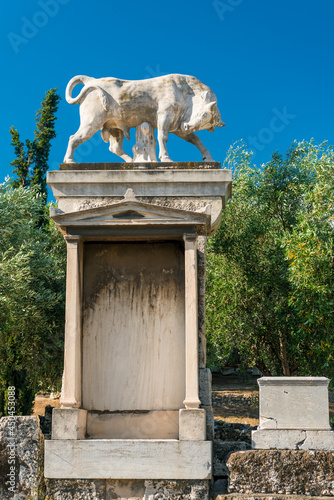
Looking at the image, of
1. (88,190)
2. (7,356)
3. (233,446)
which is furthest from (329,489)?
(7,356)

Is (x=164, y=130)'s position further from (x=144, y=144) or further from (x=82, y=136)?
(x=82, y=136)

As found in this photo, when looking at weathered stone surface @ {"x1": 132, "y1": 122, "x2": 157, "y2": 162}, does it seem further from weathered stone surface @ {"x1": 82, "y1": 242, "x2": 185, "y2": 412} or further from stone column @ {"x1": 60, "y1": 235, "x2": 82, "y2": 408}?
stone column @ {"x1": 60, "y1": 235, "x2": 82, "y2": 408}

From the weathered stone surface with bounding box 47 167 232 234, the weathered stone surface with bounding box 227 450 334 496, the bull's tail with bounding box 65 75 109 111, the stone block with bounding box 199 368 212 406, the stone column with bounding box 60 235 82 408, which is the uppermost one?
the bull's tail with bounding box 65 75 109 111

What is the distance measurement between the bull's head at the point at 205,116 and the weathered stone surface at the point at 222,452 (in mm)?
4772

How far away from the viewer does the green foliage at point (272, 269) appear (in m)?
16.1

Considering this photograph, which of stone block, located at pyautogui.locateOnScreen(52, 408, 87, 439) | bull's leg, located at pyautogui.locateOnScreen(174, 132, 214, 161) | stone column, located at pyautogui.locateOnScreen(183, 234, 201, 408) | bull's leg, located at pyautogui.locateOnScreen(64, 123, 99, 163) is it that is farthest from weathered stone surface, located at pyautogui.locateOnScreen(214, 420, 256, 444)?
bull's leg, located at pyautogui.locateOnScreen(64, 123, 99, 163)

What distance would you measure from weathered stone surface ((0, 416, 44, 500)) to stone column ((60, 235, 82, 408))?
628 mm

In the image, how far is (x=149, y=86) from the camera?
918 cm

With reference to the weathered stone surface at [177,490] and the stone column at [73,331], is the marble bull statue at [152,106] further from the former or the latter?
the weathered stone surface at [177,490]

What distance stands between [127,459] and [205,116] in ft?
16.7

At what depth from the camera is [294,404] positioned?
7.95 m

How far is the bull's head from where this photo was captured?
29.6 feet

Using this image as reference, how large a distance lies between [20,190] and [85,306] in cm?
917

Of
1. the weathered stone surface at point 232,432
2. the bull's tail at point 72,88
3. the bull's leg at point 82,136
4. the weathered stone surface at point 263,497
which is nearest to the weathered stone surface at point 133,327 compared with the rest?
the weathered stone surface at point 263,497
